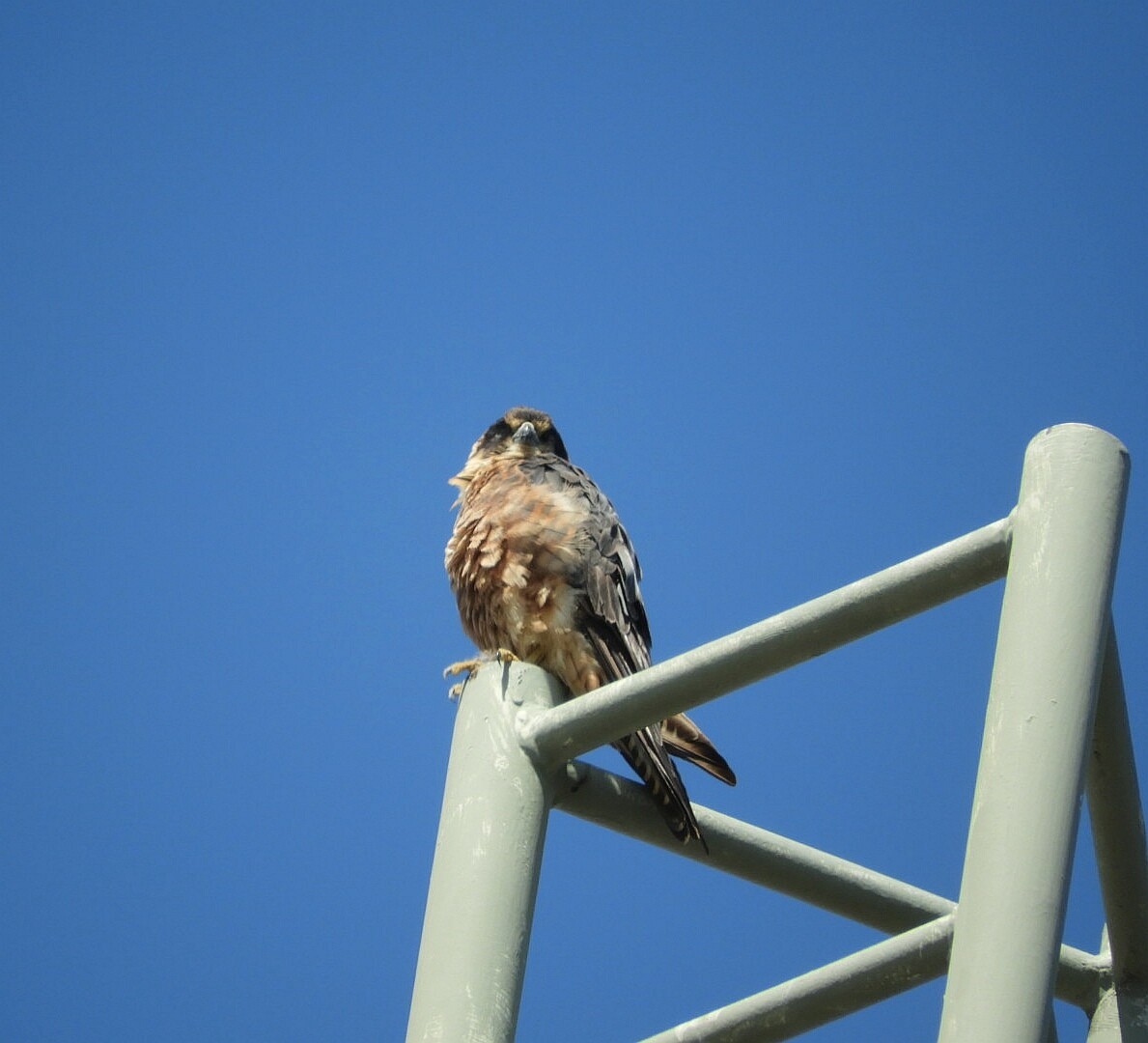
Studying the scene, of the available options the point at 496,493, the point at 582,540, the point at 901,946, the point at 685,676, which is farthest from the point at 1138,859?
the point at 496,493

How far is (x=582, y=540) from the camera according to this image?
3955mm

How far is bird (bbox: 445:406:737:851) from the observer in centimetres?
377

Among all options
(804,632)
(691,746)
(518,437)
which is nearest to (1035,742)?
(804,632)

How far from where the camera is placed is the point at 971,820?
5.83ft

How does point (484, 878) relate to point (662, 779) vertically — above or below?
below

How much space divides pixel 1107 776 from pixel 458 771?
90 cm

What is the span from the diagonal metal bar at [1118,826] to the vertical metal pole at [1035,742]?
0.19 metres

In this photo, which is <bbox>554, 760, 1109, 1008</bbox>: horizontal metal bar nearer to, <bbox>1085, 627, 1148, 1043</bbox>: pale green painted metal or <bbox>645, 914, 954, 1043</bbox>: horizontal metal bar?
<bbox>1085, 627, 1148, 1043</bbox>: pale green painted metal

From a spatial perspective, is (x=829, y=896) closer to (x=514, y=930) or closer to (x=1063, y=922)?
(x=514, y=930)

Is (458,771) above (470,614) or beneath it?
beneath

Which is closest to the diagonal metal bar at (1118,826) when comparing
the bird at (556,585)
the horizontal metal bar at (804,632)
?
the horizontal metal bar at (804,632)

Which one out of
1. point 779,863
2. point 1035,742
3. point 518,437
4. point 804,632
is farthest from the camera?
point 518,437

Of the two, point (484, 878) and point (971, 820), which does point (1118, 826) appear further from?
point (484, 878)

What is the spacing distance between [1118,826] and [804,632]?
1.74ft
